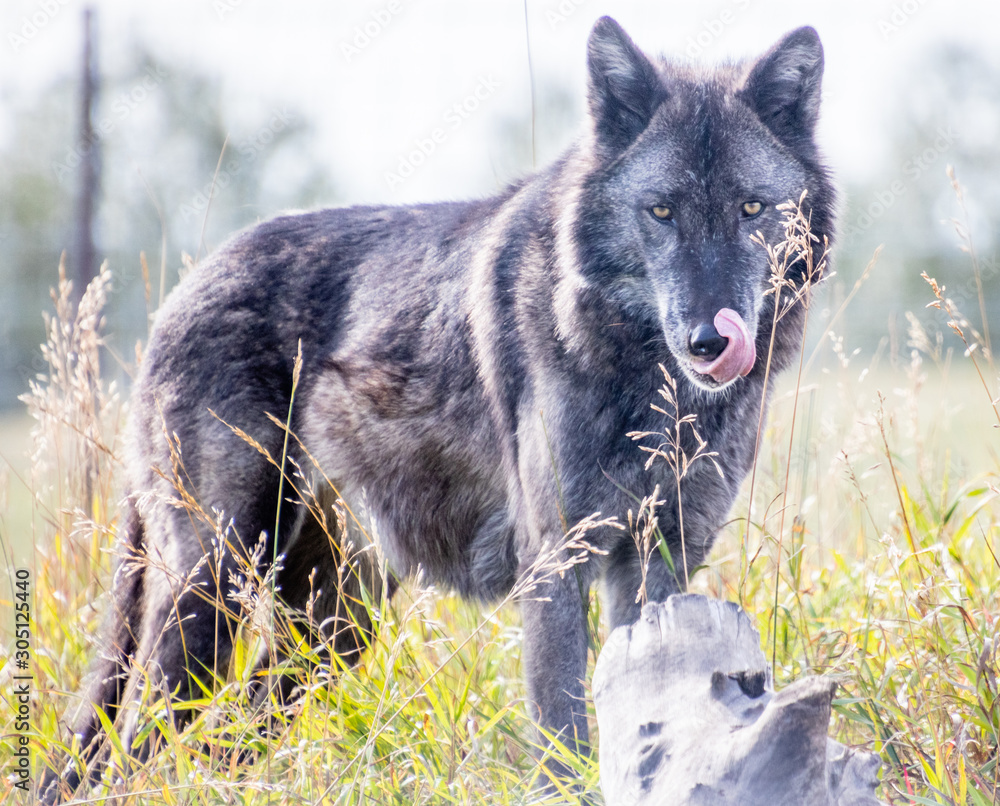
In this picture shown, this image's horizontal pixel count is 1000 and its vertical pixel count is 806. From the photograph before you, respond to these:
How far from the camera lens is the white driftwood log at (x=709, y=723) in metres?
1.29

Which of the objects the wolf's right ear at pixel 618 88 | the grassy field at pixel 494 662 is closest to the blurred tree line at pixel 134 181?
the grassy field at pixel 494 662

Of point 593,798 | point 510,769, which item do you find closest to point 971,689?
point 593,798

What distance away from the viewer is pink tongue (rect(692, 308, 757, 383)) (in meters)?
2.37

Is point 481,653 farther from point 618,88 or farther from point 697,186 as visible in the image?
point 618,88

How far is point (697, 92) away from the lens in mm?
2801

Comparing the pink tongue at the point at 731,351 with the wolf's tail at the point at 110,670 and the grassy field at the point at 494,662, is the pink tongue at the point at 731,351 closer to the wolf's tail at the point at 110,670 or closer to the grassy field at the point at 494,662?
the grassy field at the point at 494,662

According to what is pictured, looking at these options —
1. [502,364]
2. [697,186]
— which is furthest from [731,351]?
[502,364]

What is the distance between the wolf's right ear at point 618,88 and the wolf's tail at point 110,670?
204 centimetres

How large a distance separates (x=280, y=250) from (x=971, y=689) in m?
2.86

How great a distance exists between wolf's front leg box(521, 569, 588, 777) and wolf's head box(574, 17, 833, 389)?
806 mm

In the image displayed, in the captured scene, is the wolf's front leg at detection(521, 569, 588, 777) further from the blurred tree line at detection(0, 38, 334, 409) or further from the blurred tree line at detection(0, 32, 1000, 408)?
the blurred tree line at detection(0, 38, 334, 409)

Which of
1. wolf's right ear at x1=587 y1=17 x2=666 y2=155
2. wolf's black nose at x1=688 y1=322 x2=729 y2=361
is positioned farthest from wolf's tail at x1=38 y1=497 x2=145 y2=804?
wolf's right ear at x1=587 y1=17 x2=666 y2=155

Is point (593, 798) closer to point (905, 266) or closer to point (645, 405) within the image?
point (645, 405)

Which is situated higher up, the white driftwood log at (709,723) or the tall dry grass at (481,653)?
the white driftwood log at (709,723)
